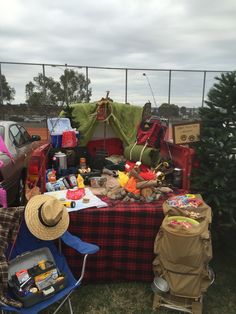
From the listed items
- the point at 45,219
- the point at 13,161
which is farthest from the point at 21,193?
the point at 45,219

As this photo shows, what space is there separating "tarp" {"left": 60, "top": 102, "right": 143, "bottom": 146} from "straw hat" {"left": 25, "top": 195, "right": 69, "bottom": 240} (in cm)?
268

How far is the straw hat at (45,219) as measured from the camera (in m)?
2.16

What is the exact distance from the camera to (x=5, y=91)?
941cm

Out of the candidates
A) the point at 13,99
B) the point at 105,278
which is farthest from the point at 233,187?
the point at 13,99

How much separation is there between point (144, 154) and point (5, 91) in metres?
6.92

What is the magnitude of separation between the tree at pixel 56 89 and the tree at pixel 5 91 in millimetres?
459

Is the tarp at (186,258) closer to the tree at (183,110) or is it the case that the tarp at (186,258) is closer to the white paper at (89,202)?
the white paper at (89,202)

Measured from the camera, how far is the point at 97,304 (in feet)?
8.08

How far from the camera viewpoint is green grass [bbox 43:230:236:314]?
2404 mm

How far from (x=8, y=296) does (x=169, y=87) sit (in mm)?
8873

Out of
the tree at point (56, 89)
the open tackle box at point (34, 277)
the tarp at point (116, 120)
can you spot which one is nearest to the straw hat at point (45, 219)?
the open tackle box at point (34, 277)

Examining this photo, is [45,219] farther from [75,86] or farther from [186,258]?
[75,86]

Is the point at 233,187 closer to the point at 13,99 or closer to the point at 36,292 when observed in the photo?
the point at 36,292

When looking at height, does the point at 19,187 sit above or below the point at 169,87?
below
